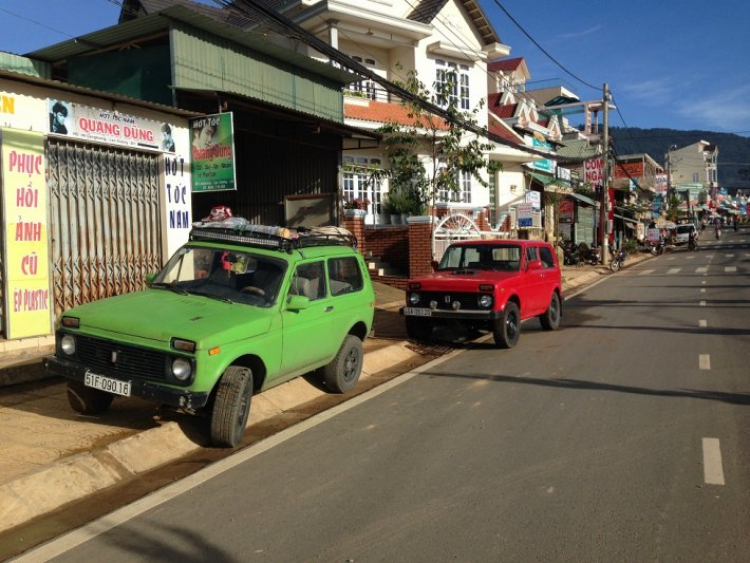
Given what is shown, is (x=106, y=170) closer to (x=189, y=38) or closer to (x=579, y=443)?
(x=189, y=38)

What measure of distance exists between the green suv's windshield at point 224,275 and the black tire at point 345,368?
166cm

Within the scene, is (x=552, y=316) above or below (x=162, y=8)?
below

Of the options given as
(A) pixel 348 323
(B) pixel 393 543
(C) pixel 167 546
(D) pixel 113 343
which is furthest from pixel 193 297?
(B) pixel 393 543

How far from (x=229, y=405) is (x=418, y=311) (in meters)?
5.92

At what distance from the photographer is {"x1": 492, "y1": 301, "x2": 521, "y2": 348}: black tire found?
10.9 metres

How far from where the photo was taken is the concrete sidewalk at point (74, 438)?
186 inches

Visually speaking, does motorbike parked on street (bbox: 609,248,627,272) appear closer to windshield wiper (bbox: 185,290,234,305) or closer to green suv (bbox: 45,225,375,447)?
green suv (bbox: 45,225,375,447)

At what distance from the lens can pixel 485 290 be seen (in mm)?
10719

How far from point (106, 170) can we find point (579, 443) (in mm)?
7813

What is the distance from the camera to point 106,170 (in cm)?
1005

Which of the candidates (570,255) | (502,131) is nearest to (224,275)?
(502,131)

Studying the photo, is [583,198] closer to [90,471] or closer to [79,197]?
[79,197]

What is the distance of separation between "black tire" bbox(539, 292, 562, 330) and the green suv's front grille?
9309mm

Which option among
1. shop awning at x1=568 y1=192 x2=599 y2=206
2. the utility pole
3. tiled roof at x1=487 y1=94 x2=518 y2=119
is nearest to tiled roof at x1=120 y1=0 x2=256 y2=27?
tiled roof at x1=487 y1=94 x2=518 y2=119
